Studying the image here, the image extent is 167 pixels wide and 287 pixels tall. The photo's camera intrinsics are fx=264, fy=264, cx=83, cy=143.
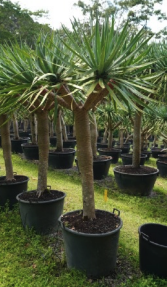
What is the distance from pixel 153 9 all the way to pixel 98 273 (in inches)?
889

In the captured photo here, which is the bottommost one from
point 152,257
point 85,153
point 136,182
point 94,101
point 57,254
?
point 57,254

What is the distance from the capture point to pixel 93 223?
235cm

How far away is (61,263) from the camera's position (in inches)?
95.7

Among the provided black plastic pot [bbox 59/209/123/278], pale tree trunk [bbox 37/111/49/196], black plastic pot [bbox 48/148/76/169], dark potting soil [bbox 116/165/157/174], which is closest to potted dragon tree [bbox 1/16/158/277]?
black plastic pot [bbox 59/209/123/278]

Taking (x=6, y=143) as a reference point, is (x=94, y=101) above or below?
above

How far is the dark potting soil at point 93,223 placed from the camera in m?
2.25

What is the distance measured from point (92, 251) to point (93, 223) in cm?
25

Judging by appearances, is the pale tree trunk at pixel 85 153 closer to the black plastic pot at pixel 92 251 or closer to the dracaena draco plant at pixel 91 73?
the dracaena draco plant at pixel 91 73

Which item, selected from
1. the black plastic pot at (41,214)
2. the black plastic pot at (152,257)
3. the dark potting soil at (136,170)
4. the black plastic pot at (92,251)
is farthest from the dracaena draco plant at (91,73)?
the dark potting soil at (136,170)

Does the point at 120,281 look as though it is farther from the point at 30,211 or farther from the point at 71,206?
the point at 71,206

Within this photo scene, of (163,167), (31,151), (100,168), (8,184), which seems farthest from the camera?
(31,151)

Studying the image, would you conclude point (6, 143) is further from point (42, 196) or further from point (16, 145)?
point (16, 145)

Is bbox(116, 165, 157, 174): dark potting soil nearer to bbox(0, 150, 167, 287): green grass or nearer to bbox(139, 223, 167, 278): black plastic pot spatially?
bbox(0, 150, 167, 287): green grass

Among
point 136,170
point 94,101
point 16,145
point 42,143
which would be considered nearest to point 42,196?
point 42,143
